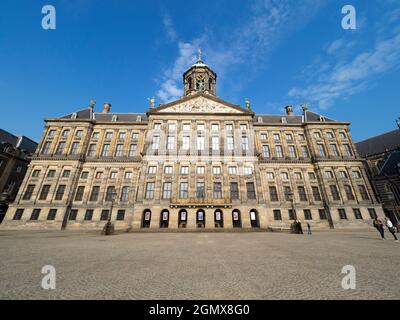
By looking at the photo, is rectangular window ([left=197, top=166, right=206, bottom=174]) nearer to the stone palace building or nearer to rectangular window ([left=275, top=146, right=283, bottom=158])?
the stone palace building

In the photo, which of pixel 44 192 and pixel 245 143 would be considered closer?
pixel 44 192

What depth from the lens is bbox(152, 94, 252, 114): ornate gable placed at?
35094mm

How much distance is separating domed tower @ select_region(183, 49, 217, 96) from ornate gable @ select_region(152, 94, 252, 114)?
776cm

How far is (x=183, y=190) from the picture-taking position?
29.1m

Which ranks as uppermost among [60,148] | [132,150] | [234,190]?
[132,150]

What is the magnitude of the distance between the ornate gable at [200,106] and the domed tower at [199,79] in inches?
305

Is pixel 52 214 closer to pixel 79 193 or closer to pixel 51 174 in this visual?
pixel 79 193

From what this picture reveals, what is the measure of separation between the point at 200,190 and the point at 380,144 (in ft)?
151

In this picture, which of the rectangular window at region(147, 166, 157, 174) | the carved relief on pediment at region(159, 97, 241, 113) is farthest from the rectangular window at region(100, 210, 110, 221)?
the carved relief on pediment at region(159, 97, 241, 113)

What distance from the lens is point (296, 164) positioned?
34.4 metres

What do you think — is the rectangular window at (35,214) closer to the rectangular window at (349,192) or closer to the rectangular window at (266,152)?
the rectangular window at (266,152)

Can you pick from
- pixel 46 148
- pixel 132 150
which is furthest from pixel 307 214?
pixel 46 148

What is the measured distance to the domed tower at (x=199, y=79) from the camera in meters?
43.1
